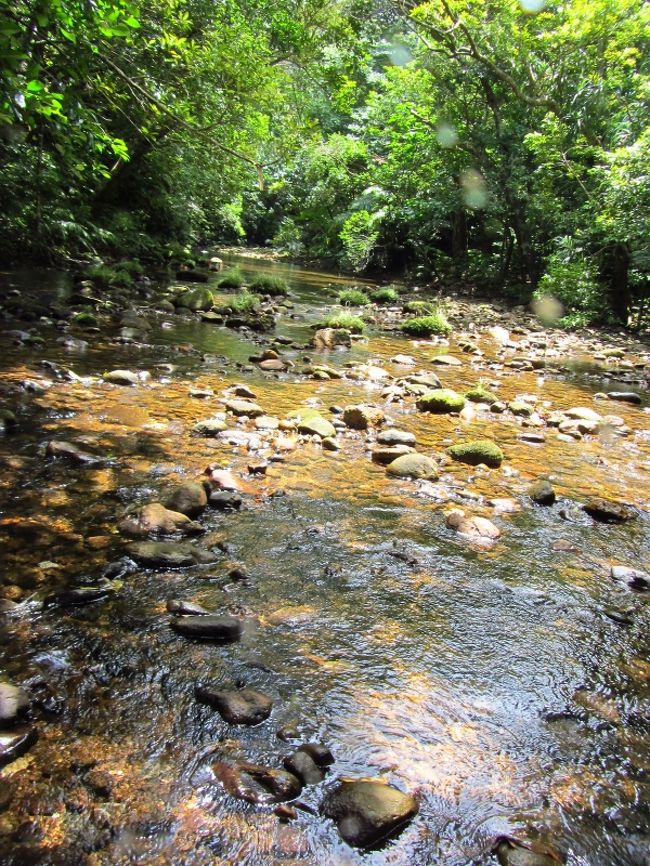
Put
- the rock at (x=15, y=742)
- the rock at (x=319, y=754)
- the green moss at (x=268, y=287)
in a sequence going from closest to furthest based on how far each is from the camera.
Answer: the rock at (x=15, y=742) → the rock at (x=319, y=754) → the green moss at (x=268, y=287)

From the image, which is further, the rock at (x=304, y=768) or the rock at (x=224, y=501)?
the rock at (x=224, y=501)

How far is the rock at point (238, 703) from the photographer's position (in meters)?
1.86

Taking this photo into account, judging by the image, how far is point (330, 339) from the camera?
9.26 meters

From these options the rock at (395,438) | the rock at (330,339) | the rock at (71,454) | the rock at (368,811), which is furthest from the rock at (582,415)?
the rock at (368,811)

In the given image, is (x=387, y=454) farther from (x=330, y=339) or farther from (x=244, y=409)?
(x=330, y=339)

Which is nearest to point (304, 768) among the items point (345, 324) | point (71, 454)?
point (71, 454)

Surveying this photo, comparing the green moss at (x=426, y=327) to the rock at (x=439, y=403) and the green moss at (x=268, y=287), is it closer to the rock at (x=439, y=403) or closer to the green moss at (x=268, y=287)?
the green moss at (x=268, y=287)

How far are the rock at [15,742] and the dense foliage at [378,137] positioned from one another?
307 cm

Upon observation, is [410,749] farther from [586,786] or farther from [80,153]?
[80,153]

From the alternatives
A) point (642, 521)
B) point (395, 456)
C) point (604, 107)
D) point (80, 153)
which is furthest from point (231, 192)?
point (642, 521)

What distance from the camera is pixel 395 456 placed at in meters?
4.38

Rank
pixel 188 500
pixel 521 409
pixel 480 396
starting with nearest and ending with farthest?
1. pixel 188 500
2. pixel 521 409
3. pixel 480 396

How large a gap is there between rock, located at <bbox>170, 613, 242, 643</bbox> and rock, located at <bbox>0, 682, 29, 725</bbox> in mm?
588

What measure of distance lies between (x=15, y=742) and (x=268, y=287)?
13747mm
